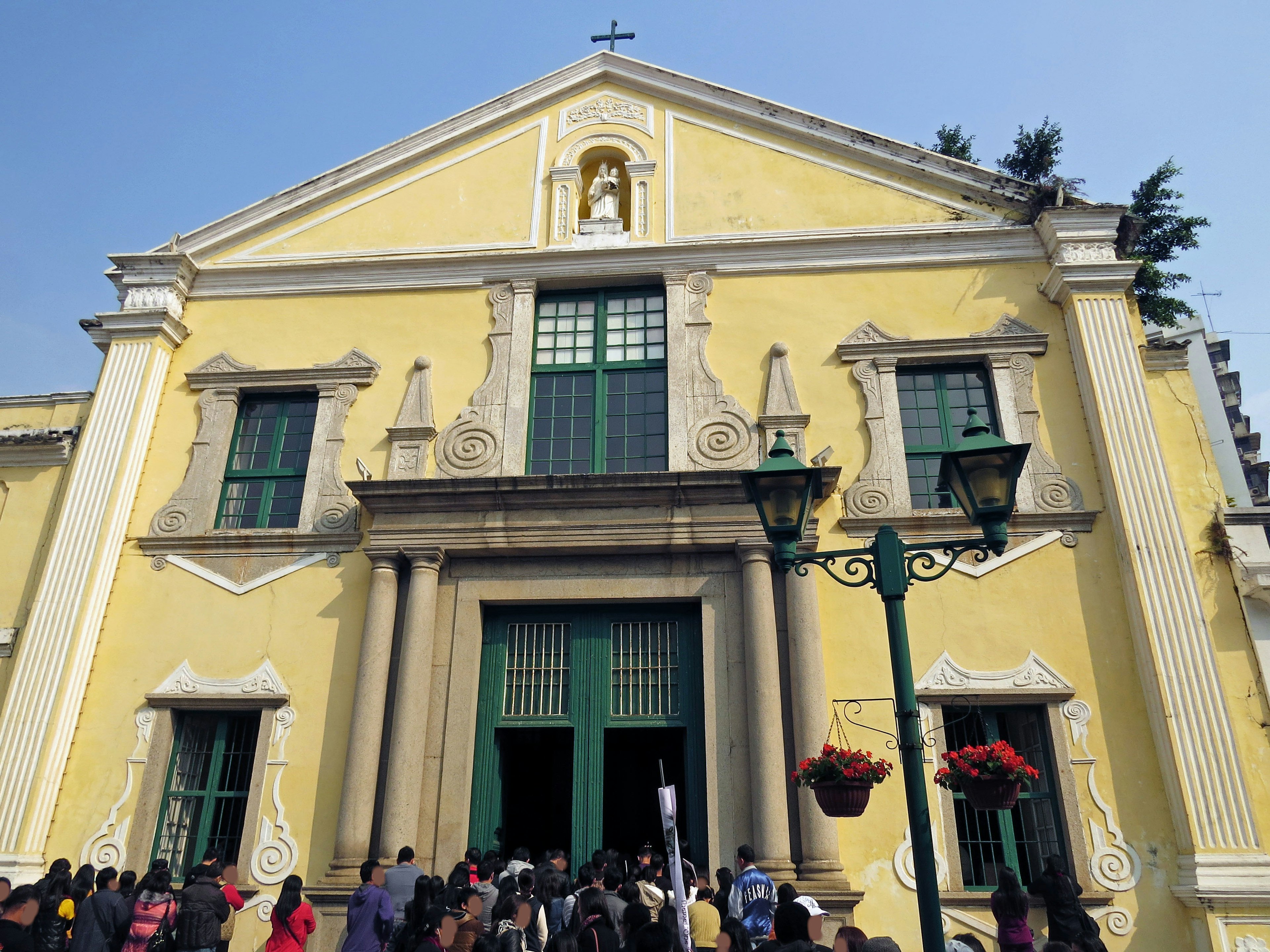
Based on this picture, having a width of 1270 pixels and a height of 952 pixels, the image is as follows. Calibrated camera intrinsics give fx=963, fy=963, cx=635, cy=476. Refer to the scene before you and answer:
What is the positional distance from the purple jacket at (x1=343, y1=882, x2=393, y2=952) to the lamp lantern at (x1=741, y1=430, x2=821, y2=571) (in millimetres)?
4620

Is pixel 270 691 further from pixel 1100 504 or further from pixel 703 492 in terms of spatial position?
pixel 1100 504

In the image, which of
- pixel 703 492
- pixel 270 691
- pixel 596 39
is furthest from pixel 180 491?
pixel 596 39

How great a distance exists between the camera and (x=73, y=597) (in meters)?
11.3

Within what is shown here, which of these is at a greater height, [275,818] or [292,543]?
[292,543]

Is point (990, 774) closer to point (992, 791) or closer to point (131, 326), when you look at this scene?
point (992, 791)

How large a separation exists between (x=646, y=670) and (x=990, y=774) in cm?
450

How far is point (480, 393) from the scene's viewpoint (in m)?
12.2

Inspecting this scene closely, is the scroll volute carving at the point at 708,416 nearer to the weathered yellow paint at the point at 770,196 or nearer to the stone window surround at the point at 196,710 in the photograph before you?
the weathered yellow paint at the point at 770,196

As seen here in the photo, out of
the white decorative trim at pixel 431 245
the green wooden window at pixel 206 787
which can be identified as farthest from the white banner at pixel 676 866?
the white decorative trim at pixel 431 245

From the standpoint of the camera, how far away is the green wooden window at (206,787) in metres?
10.6

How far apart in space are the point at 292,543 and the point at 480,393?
2919mm

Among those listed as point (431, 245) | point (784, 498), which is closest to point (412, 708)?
point (784, 498)

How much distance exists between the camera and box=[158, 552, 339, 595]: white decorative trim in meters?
11.4

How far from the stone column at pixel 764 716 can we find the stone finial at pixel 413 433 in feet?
13.4
